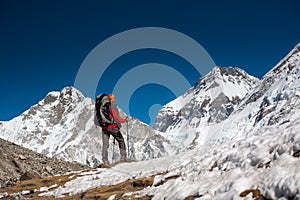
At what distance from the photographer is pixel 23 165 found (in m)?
30.3

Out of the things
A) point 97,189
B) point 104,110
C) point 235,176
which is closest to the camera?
point 235,176

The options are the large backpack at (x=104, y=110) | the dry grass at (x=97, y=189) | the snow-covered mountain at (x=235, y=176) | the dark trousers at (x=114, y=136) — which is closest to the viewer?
the snow-covered mountain at (x=235, y=176)

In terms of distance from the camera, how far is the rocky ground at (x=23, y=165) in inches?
1107

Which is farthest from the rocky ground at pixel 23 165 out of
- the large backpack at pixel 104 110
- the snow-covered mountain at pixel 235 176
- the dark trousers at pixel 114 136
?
the snow-covered mountain at pixel 235 176

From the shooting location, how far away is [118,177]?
56.7ft

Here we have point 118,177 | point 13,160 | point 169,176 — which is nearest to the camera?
point 169,176

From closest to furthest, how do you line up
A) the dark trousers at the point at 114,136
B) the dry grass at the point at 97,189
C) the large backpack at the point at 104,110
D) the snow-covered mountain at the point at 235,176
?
the snow-covered mountain at the point at 235,176, the dry grass at the point at 97,189, the large backpack at the point at 104,110, the dark trousers at the point at 114,136

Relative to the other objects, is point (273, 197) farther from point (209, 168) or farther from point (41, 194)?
point (41, 194)

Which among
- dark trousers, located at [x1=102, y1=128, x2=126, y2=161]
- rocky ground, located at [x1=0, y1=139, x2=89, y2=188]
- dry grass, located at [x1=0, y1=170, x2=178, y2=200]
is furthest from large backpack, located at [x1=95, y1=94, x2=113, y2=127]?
rocky ground, located at [x1=0, y1=139, x2=89, y2=188]

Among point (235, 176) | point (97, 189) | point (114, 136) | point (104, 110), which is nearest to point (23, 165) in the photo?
point (114, 136)

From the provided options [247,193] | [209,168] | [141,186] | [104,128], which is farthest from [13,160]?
[247,193]

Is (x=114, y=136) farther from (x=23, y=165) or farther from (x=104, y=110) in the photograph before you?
(x=23, y=165)

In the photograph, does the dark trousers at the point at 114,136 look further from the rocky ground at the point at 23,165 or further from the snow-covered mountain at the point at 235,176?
the rocky ground at the point at 23,165

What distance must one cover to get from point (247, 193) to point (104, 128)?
15.7 metres
